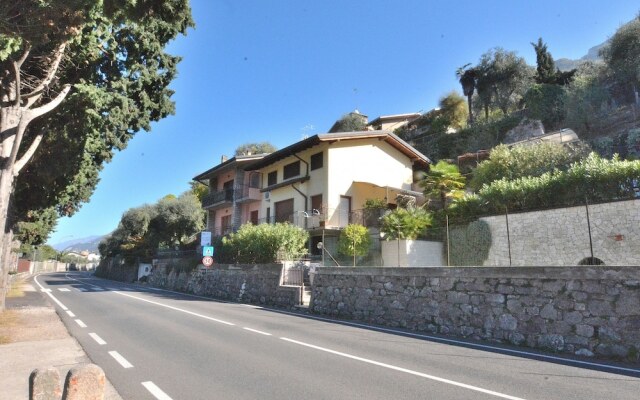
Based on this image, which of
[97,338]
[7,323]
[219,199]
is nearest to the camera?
[97,338]

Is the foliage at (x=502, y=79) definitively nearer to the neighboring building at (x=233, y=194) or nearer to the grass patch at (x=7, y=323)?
the neighboring building at (x=233, y=194)

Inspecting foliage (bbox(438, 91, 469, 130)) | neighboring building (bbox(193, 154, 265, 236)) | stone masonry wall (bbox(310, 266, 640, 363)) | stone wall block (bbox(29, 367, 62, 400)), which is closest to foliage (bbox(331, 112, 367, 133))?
foliage (bbox(438, 91, 469, 130))

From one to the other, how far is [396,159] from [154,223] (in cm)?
3225

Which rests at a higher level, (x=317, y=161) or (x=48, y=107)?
(x=317, y=161)

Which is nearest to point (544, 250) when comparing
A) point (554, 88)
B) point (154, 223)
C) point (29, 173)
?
point (29, 173)

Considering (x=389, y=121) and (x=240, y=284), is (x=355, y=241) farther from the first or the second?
(x=389, y=121)

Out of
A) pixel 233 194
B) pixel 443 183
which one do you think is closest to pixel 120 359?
pixel 443 183

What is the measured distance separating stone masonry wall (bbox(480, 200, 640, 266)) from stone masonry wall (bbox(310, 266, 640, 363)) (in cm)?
605

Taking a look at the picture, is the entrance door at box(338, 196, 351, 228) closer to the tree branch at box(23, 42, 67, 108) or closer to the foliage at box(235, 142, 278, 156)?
the tree branch at box(23, 42, 67, 108)

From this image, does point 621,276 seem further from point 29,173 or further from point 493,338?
point 29,173

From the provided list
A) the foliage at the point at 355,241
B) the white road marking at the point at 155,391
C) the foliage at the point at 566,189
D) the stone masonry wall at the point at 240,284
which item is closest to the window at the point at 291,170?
the stone masonry wall at the point at 240,284

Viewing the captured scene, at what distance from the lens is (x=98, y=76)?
12734mm

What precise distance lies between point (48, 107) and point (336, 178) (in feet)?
57.9

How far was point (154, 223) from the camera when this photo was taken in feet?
165
